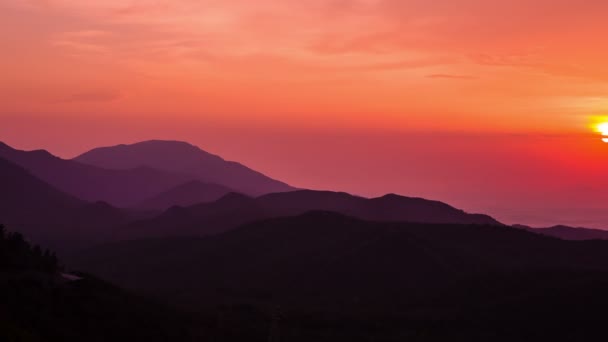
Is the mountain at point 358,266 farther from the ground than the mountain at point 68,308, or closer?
farther from the ground

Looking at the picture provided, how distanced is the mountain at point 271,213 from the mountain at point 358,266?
21.5m

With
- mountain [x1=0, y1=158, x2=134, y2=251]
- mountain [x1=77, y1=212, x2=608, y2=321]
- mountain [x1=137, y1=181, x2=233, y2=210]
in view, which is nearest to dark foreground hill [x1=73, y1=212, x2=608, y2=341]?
mountain [x1=77, y1=212, x2=608, y2=321]

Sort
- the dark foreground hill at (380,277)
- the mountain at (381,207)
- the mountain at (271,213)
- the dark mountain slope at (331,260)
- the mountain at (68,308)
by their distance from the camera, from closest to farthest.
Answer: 1. the mountain at (68,308)
2. the dark foreground hill at (380,277)
3. the dark mountain slope at (331,260)
4. the mountain at (271,213)
5. the mountain at (381,207)

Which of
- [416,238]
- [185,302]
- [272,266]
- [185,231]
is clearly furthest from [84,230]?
[185,302]

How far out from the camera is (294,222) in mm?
105500

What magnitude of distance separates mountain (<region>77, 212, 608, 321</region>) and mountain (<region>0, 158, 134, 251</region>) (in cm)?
2492

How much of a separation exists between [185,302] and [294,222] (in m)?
43.2

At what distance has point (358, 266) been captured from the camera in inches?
3292

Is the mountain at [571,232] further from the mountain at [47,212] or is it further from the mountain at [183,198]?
the mountain at [183,198]

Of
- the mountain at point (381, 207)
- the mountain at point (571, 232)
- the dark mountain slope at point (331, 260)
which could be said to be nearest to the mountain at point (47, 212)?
the dark mountain slope at point (331, 260)

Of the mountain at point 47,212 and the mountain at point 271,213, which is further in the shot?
the mountain at point 271,213

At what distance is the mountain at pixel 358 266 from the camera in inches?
Result: 2709

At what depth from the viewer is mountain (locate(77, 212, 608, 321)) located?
226ft

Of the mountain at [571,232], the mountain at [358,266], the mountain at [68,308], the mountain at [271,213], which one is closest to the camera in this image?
the mountain at [68,308]
